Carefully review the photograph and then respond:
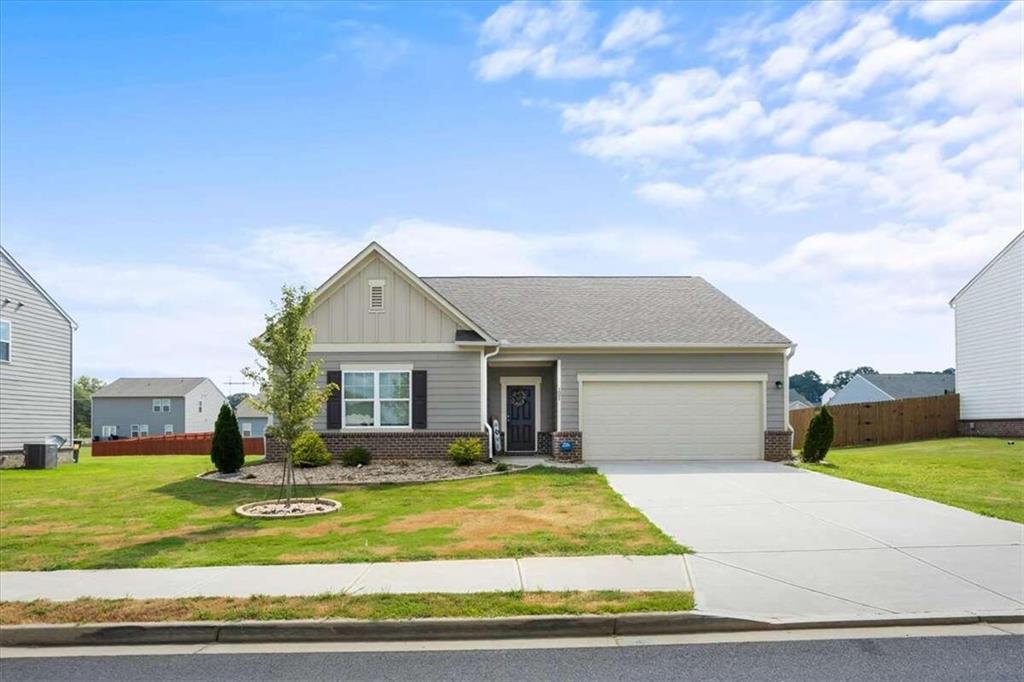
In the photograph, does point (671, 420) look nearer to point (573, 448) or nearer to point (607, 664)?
point (573, 448)

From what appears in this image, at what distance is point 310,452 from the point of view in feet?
61.2

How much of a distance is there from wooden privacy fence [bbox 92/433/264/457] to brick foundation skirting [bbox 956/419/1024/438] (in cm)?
3321

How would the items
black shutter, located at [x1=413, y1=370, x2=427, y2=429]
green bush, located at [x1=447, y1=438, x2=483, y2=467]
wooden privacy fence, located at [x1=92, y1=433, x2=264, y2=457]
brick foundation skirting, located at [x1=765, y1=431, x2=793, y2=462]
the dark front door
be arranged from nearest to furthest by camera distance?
green bush, located at [x1=447, y1=438, x2=483, y2=467] → black shutter, located at [x1=413, y1=370, x2=427, y2=429] → brick foundation skirting, located at [x1=765, y1=431, x2=793, y2=462] → the dark front door → wooden privacy fence, located at [x1=92, y1=433, x2=264, y2=457]

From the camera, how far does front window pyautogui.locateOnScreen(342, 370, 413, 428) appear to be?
20141 mm

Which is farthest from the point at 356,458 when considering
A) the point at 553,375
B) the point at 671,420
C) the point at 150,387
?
the point at 150,387

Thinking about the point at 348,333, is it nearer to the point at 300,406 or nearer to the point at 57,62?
the point at 300,406

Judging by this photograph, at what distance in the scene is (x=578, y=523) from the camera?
10.9 meters

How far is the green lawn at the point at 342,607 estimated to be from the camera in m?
6.66

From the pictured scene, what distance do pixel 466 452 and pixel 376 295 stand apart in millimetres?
5030

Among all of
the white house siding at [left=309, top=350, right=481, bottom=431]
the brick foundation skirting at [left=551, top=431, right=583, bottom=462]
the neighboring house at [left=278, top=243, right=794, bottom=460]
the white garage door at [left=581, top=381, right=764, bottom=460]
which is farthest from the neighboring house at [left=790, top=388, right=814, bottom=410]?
the white house siding at [left=309, top=350, right=481, bottom=431]

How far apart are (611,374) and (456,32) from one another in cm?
1065

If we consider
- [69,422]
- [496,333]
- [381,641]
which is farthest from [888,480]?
[69,422]

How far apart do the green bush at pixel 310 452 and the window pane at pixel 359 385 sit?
66.7 inches

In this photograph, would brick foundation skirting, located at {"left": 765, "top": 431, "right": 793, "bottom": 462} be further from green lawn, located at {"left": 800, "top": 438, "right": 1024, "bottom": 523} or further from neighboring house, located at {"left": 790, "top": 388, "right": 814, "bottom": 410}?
neighboring house, located at {"left": 790, "top": 388, "right": 814, "bottom": 410}
